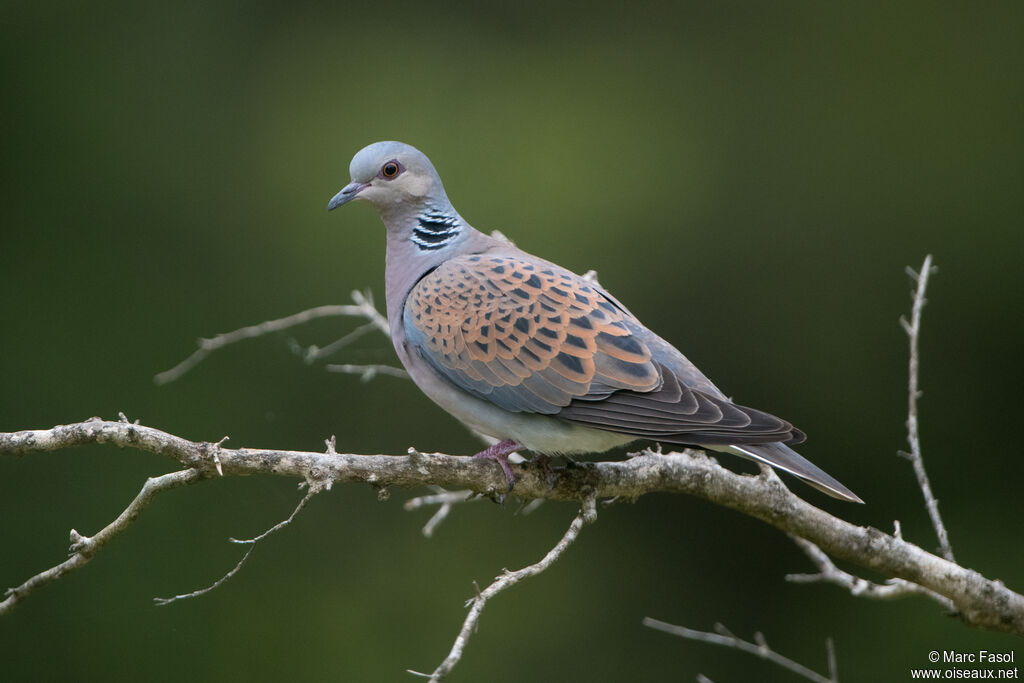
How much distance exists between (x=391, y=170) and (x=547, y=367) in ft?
2.93

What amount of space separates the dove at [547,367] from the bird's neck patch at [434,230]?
0.02 metres

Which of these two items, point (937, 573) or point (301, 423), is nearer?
point (937, 573)

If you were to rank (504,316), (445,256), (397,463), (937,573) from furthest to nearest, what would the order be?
(445,256) < (504,316) < (937,573) < (397,463)

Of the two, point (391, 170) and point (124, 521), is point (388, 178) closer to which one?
point (391, 170)

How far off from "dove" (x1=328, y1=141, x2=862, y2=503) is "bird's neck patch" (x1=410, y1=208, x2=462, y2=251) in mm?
15

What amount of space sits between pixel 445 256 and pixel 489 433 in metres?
0.59

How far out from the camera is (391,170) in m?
3.40

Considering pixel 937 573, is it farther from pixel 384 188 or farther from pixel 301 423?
pixel 301 423

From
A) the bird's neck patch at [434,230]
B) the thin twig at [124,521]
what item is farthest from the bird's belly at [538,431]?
the thin twig at [124,521]

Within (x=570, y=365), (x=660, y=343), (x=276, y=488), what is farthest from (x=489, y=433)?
(x=276, y=488)

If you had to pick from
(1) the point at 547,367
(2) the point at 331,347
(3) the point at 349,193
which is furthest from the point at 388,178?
(1) the point at 547,367

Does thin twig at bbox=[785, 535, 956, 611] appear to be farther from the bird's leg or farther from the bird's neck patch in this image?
the bird's neck patch

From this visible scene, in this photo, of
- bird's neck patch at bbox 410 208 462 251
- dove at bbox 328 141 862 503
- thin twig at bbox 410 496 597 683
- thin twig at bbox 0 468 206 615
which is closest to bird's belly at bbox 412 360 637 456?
dove at bbox 328 141 862 503

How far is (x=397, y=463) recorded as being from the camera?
245 cm
